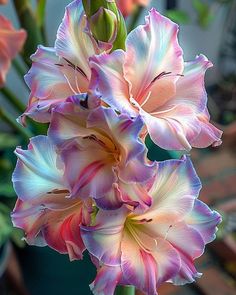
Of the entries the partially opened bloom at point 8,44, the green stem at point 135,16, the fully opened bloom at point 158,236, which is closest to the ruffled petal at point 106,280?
the fully opened bloom at point 158,236

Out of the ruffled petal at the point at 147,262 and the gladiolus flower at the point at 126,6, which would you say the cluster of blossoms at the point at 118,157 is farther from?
the gladiolus flower at the point at 126,6

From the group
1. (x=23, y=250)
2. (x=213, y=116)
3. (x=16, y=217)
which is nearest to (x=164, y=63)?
(x=16, y=217)

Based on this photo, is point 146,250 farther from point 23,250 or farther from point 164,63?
point 23,250

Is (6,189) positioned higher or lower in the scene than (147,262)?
lower

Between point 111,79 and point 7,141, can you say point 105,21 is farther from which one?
point 7,141

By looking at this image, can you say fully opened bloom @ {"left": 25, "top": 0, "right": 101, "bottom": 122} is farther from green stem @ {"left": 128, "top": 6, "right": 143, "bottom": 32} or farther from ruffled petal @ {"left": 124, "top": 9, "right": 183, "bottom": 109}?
green stem @ {"left": 128, "top": 6, "right": 143, "bottom": 32}

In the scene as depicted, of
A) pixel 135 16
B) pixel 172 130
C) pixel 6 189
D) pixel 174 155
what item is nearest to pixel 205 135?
pixel 172 130

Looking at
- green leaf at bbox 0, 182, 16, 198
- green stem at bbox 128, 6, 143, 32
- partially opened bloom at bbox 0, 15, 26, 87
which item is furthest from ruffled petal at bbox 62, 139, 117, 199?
green leaf at bbox 0, 182, 16, 198
